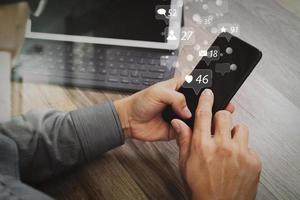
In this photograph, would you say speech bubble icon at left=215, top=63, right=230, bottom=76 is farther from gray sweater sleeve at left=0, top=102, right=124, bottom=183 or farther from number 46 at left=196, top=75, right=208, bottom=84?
gray sweater sleeve at left=0, top=102, right=124, bottom=183

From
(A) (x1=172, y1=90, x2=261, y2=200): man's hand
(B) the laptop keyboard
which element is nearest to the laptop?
(B) the laptop keyboard

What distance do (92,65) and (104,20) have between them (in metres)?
0.07

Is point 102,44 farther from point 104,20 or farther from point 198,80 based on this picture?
point 198,80

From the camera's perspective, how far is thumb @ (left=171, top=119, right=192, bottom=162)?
0.40 m

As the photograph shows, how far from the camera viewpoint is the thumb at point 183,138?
0.40m

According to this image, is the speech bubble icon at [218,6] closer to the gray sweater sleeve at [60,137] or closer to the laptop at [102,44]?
the laptop at [102,44]

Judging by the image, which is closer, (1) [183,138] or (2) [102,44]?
(1) [183,138]

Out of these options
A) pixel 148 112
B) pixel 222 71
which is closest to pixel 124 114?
pixel 148 112

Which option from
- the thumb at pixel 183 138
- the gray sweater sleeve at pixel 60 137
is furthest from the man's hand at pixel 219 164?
the gray sweater sleeve at pixel 60 137

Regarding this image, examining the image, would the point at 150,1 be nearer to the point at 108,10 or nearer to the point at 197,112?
the point at 108,10

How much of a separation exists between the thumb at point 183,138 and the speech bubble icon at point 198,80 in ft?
0.16

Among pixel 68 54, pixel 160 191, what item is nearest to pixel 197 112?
pixel 160 191

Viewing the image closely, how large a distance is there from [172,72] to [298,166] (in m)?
0.20

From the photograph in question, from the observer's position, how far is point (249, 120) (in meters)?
0.46
